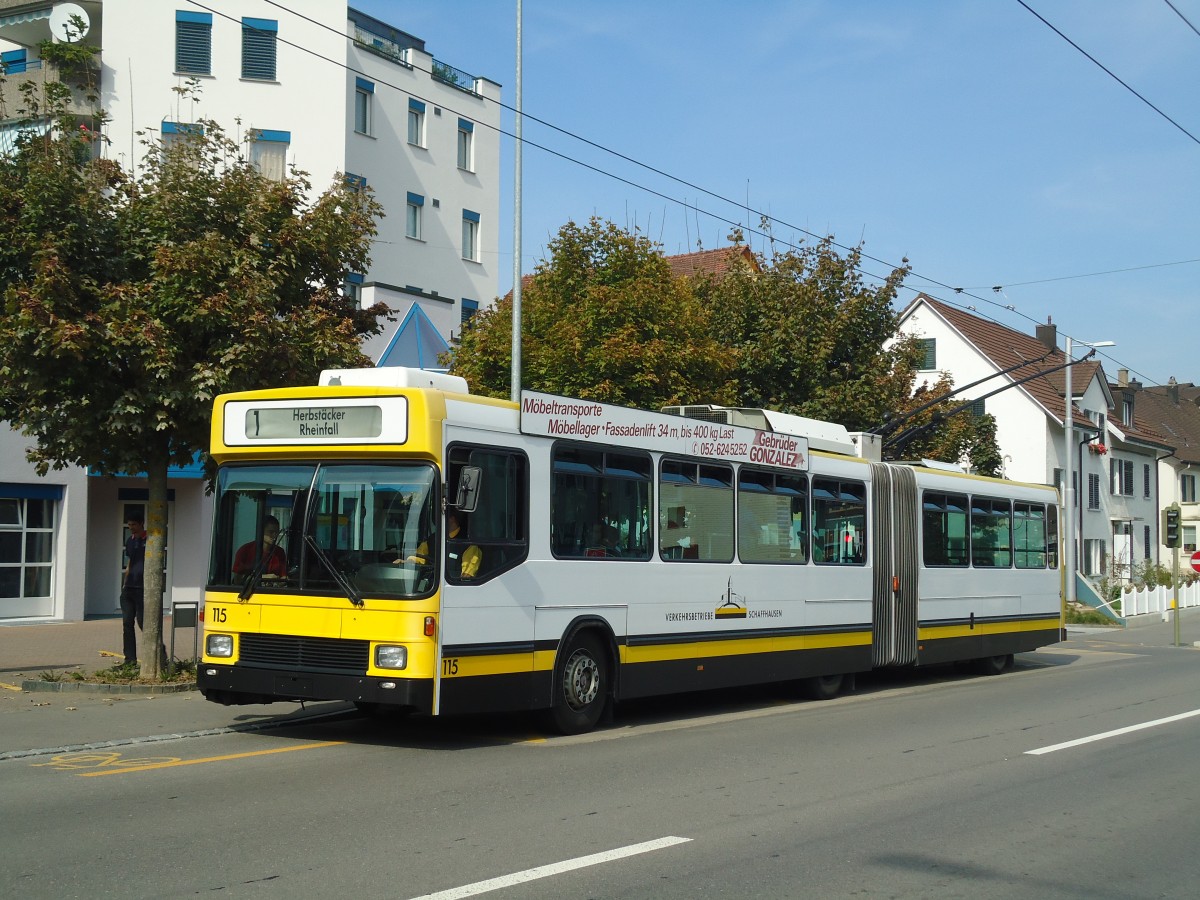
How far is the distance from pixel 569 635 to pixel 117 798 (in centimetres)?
437

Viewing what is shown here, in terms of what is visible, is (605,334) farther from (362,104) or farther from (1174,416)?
(1174,416)

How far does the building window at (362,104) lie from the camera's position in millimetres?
33125

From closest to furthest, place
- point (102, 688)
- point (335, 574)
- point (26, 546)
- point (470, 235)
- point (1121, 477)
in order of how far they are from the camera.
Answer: point (335, 574) < point (102, 688) < point (26, 546) < point (470, 235) < point (1121, 477)

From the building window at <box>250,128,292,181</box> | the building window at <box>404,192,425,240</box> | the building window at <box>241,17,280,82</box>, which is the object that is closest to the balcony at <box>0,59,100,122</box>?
the building window at <box>241,17,280,82</box>

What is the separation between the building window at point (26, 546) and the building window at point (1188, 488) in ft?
200

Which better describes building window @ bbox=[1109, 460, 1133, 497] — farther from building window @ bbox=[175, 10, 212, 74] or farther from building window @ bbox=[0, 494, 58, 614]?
building window @ bbox=[0, 494, 58, 614]

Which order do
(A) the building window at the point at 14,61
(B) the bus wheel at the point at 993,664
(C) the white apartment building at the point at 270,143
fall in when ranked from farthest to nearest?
(A) the building window at the point at 14,61, (C) the white apartment building at the point at 270,143, (B) the bus wheel at the point at 993,664

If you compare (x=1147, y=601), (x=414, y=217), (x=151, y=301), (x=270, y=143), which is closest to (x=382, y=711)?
(x=151, y=301)

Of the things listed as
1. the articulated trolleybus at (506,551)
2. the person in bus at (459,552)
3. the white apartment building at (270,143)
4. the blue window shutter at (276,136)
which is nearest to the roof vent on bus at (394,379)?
the articulated trolleybus at (506,551)

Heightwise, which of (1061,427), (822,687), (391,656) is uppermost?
(1061,427)

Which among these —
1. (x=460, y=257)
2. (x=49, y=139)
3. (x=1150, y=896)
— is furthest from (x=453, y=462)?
(x=460, y=257)

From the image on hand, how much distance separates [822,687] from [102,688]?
27.0 feet

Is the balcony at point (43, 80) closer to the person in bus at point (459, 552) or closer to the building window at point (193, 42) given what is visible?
the building window at point (193, 42)

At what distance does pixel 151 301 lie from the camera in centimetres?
1361
